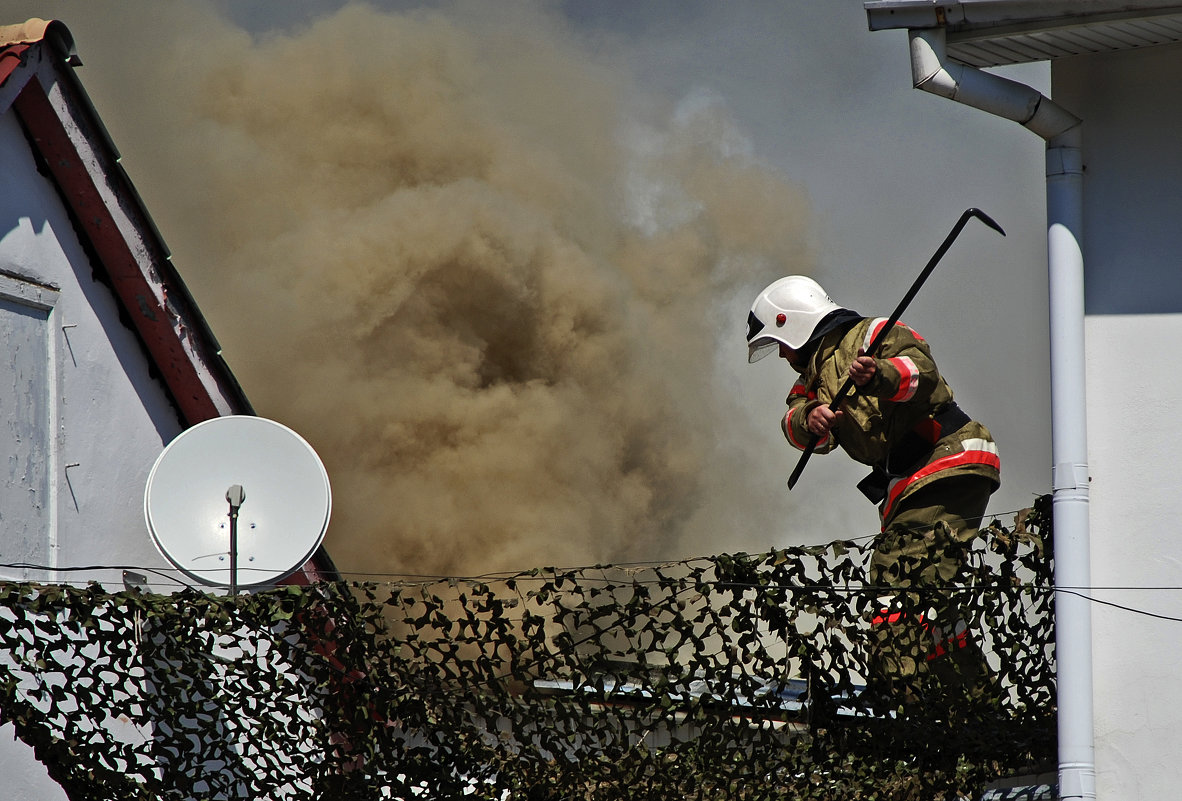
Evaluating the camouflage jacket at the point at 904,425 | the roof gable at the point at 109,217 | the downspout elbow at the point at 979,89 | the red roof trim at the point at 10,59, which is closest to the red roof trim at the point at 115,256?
the roof gable at the point at 109,217

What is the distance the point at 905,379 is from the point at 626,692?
174 cm

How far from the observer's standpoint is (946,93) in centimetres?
597

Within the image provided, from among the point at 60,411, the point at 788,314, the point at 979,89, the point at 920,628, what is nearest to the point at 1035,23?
the point at 979,89

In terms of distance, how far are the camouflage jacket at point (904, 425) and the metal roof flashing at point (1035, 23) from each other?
1.27 m

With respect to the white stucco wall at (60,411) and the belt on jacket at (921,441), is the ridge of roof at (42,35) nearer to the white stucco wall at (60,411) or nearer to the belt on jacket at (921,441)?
the white stucco wall at (60,411)

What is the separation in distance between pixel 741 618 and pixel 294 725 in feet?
6.50

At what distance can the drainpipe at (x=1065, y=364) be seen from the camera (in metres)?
5.80

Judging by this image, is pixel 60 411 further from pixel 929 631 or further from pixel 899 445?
pixel 929 631

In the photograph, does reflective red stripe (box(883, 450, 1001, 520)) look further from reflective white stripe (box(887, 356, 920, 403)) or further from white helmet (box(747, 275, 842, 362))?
white helmet (box(747, 275, 842, 362))

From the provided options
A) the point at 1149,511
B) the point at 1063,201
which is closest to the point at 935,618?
the point at 1149,511

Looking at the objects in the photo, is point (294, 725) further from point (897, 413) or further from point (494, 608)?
point (897, 413)

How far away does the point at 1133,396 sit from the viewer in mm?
5977

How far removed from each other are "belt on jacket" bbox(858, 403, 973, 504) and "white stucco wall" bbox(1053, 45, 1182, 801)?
0.80 m

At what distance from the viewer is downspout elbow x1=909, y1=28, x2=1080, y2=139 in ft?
19.4
